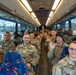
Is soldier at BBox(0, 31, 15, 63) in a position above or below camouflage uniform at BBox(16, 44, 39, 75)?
above

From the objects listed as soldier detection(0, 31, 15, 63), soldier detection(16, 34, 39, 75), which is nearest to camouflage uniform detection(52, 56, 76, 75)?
soldier detection(16, 34, 39, 75)

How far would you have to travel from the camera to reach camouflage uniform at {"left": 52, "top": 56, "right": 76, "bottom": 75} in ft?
9.96

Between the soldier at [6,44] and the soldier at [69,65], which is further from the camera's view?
the soldier at [6,44]

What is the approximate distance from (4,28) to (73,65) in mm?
4165

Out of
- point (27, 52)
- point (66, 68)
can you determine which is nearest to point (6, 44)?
point (27, 52)

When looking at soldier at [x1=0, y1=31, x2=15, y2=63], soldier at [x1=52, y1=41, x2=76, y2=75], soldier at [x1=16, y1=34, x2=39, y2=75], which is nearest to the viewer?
soldier at [x1=52, y1=41, x2=76, y2=75]

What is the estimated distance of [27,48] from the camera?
4867 mm

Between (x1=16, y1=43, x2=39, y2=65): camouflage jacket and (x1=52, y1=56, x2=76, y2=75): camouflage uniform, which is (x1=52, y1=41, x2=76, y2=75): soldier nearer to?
(x1=52, y1=56, x2=76, y2=75): camouflage uniform

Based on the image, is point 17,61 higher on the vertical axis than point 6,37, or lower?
lower

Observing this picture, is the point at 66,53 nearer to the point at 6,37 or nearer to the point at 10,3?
the point at 6,37

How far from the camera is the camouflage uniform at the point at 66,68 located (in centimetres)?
304

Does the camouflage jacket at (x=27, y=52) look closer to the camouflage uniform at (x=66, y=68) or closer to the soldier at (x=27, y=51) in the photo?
the soldier at (x=27, y=51)

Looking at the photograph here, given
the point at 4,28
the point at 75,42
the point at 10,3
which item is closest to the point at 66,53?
the point at 75,42

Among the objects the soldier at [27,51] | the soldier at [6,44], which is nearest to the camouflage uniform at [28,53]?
the soldier at [27,51]
